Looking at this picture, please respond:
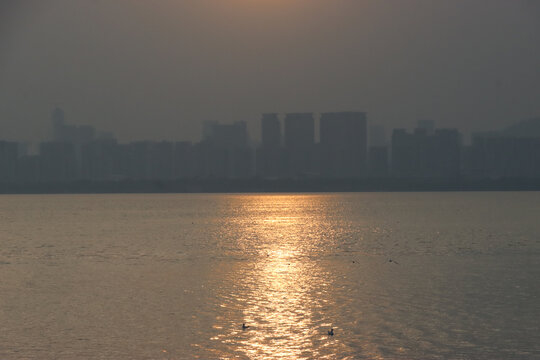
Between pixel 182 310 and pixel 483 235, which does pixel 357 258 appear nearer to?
pixel 182 310

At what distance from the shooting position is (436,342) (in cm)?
2566

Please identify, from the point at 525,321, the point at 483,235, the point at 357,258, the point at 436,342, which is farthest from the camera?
the point at 483,235

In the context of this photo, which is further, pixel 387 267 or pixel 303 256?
pixel 303 256

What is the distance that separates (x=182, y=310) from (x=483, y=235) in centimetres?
6725

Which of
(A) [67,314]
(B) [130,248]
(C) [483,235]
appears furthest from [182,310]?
(C) [483,235]

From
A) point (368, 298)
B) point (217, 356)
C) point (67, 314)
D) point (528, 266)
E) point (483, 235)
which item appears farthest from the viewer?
point (483, 235)

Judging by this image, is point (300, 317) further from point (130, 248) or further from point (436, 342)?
point (130, 248)

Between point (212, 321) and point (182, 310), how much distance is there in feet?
11.6

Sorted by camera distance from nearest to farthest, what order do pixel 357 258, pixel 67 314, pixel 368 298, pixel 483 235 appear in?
pixel 67 314
pixel 368 298
pixel 357 258
pixel 483 235

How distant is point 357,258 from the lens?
2389 inches

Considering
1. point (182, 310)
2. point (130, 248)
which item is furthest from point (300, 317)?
point (130, 248)

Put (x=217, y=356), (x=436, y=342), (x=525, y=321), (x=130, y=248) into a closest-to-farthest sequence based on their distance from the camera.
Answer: (x=217, y=356)
(x=436, y=342)
(x=525, y=321)
(x=130, y=248)

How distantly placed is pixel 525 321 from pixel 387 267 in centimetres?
2276

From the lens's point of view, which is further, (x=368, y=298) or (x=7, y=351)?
(x=368, y=298)
